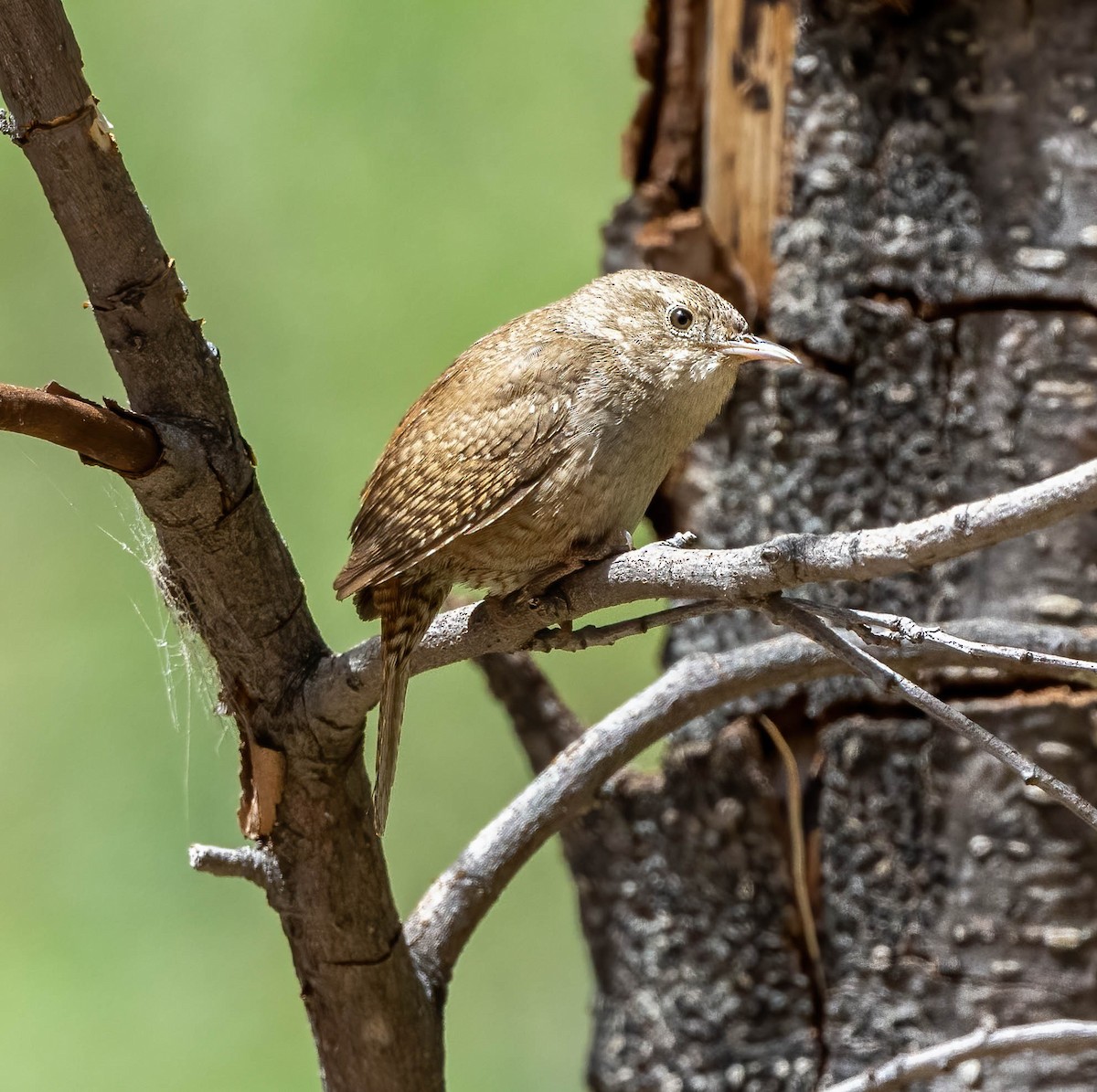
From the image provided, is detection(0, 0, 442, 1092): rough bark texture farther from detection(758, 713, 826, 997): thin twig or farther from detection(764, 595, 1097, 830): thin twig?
detection(758, 713, 826, 997): thin twig

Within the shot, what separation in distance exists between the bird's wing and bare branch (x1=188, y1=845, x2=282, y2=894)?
33cm

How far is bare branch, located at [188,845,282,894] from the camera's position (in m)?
1.53

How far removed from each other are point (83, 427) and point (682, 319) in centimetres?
87

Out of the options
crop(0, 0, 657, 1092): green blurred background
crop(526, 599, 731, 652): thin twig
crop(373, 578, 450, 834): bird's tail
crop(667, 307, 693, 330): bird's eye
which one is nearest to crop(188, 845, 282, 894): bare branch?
crop(373, 578, 450, 834): bird's tail

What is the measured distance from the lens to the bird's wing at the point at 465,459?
5.34ft

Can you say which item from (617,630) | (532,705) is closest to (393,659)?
(617,630)

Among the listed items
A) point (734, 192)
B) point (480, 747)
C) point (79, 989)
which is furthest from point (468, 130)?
point (79, 989)

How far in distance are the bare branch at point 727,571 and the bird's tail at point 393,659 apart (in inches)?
0.7

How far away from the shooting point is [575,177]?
3912 mm

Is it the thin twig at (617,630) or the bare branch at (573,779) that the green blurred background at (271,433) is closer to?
the bare branch at (573,779)

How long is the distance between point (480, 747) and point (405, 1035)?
2159 millimetres

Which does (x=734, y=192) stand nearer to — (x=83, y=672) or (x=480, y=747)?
(x=480, y=747)

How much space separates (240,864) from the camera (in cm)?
155

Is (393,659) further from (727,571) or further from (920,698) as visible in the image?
(920,698)
